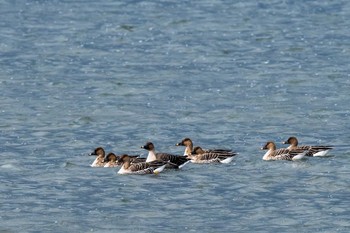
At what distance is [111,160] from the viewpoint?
126 ft

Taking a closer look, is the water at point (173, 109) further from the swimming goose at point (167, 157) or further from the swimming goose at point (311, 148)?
the swimming goose at point (167, 157)

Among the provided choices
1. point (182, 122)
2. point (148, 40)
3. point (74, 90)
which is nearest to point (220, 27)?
point (148, 40)

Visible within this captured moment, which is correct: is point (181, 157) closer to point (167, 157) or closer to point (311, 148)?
point (167, 157)

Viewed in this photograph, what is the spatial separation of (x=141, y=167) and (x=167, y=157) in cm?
79

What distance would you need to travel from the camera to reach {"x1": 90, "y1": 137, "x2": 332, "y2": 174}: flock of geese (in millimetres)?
38000

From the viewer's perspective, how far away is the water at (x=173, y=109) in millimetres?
33656

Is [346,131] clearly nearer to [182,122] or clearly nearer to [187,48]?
[182,122]

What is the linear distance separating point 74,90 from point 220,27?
681 inches

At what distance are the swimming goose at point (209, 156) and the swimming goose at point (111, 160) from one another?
2.10 metres

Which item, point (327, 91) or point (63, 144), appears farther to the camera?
point (327, 91)

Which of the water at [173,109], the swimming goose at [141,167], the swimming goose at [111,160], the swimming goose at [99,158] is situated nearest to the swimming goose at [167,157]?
the swimming goose at [141,167]

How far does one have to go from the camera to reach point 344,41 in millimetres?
61469

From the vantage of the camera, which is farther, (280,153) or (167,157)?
(280,153)

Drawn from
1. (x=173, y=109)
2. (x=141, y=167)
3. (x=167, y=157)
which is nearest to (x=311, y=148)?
(x=167, y=157)
